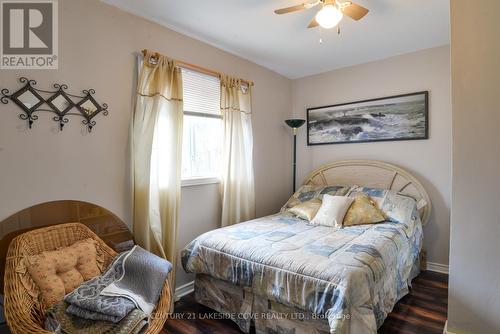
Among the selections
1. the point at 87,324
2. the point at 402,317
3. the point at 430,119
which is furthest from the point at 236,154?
the point at 430,119

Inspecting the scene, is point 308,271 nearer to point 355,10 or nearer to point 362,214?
point 362,214

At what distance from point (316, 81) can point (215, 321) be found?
10.8 feet

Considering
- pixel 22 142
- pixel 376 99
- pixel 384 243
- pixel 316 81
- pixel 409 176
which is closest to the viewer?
pixel 22 142

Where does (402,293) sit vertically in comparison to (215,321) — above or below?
above

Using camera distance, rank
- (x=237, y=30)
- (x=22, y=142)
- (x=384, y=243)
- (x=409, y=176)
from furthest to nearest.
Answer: (x=409, y=176) → (x=237, y=30) → (x=384, y=243) → (x=22, y=142)

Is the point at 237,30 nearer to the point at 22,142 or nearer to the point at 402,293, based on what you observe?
the point at 22,142

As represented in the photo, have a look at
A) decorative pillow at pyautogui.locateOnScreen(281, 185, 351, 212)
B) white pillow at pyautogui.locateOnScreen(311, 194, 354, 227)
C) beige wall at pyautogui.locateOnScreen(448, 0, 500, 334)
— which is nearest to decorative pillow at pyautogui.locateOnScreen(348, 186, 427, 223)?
decorative pillow at pyautogui.locateOnScreen(281, 185, 351, 212)

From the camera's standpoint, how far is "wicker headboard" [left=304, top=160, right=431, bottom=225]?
10.1 ft

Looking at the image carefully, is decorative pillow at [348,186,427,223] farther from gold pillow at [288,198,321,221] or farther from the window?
the window

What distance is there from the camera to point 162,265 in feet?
5.90

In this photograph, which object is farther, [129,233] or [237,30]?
[237,30]

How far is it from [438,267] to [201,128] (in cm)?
309

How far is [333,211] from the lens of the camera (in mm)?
2777

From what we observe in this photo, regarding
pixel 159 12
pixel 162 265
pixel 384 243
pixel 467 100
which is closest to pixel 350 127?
pixel 384 243
